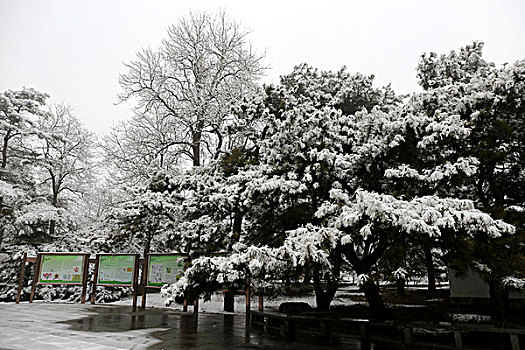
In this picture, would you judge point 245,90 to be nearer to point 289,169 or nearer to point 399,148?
point 289,169

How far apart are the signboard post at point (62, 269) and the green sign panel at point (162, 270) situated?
292 centimetres

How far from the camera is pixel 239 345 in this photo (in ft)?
21.7

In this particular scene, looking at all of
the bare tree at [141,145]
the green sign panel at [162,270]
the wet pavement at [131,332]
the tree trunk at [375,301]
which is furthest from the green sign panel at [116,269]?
the tree trunk at [375,301]

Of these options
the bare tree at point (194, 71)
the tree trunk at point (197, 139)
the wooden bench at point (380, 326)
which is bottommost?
the wooden bench at point (380, 326)

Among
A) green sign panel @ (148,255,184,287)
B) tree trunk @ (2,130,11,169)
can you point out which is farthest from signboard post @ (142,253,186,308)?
tree trunk @ (2,130,11,169)

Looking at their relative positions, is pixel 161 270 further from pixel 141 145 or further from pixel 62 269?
pixel 141 145

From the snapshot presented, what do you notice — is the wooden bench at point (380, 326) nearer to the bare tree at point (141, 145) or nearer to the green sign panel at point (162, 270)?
the green sign panel at point (162, 270)

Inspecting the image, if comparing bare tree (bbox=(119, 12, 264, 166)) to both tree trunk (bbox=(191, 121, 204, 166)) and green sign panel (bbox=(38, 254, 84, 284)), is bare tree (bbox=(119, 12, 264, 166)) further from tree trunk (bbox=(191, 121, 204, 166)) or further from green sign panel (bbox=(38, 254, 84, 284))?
green sign panel (bbox=(38, 254, 84, 284))

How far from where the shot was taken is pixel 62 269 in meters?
12.8

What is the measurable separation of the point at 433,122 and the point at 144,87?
35.7 feet

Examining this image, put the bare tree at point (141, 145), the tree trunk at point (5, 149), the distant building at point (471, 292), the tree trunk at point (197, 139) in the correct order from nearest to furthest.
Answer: the distant building at point (471, 292) → the tree trunk at point (197, 139) → the bare tree at point (141, 145) → the tree trunk at point (5, 149)

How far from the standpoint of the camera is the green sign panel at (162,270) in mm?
11195

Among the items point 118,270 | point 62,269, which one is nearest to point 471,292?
point 118,270

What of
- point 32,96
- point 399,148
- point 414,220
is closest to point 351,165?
point 399,148
